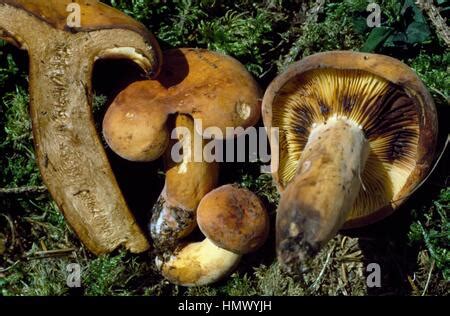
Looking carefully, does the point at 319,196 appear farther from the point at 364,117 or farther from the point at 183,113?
the point at 183,113

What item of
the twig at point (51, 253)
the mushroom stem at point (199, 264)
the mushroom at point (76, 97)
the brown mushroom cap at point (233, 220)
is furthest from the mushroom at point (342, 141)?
the twig at point (51, 253)

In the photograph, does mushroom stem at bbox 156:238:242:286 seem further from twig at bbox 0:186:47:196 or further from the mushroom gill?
twig at bbox 0:186:47:196

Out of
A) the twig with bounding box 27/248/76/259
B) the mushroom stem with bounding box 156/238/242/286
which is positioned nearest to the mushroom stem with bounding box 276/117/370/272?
the mushroom stem with bounding box 156/238/242/286

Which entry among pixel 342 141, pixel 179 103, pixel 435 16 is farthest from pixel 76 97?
pixel 435 16

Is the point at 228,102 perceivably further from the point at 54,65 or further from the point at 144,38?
the point at 54,65

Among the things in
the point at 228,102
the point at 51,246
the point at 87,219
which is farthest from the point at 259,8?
the point at 51,246

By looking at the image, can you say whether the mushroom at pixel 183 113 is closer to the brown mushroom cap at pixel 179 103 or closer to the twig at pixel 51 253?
the brown mushroom cap at pixel 179 103
